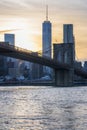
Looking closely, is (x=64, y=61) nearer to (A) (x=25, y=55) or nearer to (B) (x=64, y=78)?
(B) (x=64, y=78)

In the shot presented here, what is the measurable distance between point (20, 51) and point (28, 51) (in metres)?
3.67

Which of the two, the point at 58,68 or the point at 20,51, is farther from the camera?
the point at 58,68

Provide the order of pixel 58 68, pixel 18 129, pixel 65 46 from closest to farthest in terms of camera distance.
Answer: pixel 18 129, pixel 58 68, pixel 65 46

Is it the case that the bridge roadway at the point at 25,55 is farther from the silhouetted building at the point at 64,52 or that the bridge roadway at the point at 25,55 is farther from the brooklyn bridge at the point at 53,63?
the silhouetted building at the point at 64,52

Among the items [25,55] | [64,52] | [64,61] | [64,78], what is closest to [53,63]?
[25,55]

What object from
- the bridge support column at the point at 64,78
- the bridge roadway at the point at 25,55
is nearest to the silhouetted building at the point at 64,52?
the bridge support column at the point at 64,78

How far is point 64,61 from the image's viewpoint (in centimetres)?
14088

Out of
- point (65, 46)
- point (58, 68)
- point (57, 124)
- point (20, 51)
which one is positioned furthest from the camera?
point (65, 46)

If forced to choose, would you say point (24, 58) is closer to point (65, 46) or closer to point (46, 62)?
point (46, 62)

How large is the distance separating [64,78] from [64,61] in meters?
5.79

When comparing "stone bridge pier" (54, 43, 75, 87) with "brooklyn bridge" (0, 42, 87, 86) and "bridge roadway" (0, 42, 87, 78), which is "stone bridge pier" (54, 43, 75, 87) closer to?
"brooklyn bridge" (0, 42, 87, 86)

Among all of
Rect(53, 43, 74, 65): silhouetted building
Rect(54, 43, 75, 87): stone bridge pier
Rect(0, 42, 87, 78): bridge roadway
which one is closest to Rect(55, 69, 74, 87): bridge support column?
Rect(54, 43, 75, 87): stone bridge pier

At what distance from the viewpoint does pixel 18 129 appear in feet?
117

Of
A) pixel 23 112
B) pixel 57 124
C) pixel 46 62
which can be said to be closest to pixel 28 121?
pixel 57 124
